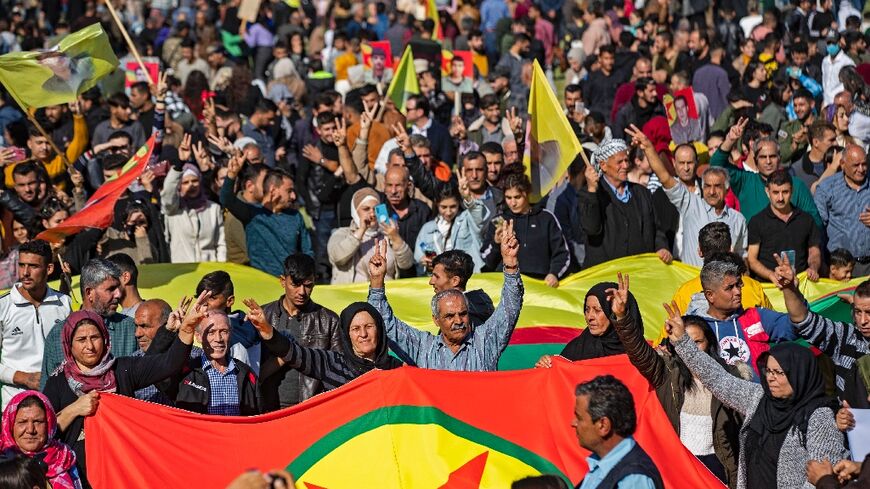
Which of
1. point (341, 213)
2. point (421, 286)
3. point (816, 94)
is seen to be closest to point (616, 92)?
point (816, 94)

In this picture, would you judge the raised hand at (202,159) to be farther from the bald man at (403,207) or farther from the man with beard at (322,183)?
the bald man at (403,207)

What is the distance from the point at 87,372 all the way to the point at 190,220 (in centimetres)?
470

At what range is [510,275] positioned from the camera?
9547 mm

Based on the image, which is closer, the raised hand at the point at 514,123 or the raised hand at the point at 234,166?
the raised hand at the point at 234,166

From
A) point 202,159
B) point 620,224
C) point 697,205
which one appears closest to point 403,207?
point 620,224

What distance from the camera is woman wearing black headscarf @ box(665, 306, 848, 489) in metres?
8.23

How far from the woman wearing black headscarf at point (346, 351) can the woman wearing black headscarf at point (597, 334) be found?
987 mm

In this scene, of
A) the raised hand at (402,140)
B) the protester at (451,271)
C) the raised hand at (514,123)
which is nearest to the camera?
the protester at (451,271)

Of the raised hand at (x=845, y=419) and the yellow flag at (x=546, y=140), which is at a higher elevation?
the yellow flag at (x=546, y=140)

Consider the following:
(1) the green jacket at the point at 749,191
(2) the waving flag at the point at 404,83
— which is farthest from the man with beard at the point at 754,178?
(2) the waving flag at the point at 404,83

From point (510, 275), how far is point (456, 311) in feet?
1.73

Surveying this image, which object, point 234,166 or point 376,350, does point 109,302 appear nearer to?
point 376,350

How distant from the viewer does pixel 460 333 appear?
9258mm

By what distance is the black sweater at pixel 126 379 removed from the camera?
8.55 metres
